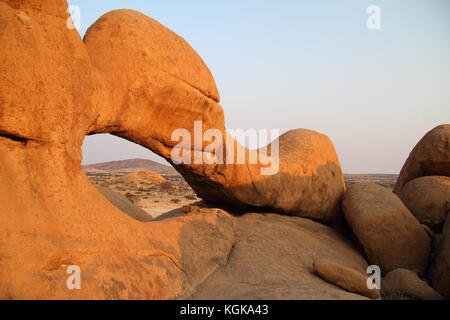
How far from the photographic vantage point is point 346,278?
3652 millimetres

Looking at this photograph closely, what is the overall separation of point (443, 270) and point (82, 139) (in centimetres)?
498

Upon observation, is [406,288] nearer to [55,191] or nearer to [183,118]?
[183,118]

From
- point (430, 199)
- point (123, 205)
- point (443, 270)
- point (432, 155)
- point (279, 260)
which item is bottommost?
point (443, 270)

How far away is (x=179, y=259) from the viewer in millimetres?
3412

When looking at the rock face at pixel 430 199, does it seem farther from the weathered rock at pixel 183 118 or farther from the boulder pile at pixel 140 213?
the weathered rock at pixel 183 118

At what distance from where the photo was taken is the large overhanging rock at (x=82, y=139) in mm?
2506

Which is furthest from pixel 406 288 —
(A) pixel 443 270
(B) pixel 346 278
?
(B) pixel 346 278

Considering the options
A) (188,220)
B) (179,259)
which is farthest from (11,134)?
(188,220)

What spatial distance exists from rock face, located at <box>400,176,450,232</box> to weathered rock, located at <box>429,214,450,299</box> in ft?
A: 4.79

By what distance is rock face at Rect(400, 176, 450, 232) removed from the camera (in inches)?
249

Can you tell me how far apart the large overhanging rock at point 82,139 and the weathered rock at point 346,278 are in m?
1.21

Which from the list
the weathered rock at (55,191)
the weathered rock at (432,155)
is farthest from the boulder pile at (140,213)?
the weathered rock at (432,155)

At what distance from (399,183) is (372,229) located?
3.11 m

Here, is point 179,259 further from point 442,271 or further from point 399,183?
point 399,183
